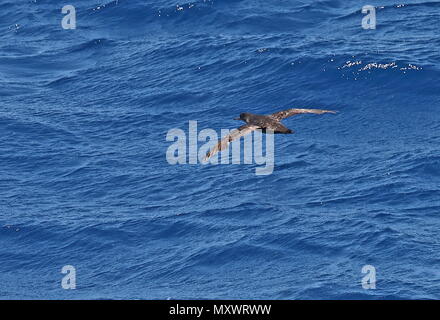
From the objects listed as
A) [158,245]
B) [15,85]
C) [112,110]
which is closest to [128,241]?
[158,245]

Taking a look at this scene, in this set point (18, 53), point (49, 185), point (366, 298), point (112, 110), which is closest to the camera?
point (366, 298)

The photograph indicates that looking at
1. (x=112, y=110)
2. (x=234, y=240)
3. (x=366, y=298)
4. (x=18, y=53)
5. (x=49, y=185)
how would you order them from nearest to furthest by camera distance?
(x=366, y=298)
(x=234, y=240)
(x=49, y=185)
(x=112, y=110)
(x=18, y=53)

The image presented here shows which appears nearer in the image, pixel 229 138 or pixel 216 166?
pixel 229 138

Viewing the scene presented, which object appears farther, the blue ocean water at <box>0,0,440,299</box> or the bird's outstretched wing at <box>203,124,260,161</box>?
the blue ocean water at <box>0,0,440,299</box>

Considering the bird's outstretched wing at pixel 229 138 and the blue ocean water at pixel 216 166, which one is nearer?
the bird's outstretched wing at pixel 229 138

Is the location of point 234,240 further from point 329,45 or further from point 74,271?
point 329,45

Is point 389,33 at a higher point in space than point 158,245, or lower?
higher

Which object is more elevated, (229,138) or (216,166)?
(229,138)

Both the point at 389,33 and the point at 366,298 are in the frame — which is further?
the point at 389,33
